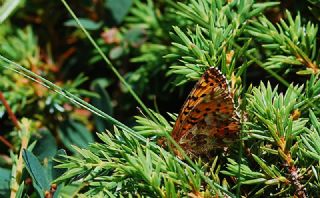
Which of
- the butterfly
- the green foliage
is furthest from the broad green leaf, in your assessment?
the butterfly

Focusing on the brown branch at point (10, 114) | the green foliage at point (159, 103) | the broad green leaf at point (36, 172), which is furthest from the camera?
the brown branch at point (10, 114)

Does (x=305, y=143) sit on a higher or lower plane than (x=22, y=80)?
lower

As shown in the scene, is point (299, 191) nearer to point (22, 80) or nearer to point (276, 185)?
point (276, 185)

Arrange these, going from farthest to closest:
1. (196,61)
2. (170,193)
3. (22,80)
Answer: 1. (22,80)
2. (196,61)
3. (170,193)

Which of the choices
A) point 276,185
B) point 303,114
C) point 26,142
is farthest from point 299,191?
point 26,142

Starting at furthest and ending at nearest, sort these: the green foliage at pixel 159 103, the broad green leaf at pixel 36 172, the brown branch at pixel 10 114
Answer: the brown branch at pixel 10 114 → the broad green leaf at pixel 36 172 → the green foliage at pixel 159 103

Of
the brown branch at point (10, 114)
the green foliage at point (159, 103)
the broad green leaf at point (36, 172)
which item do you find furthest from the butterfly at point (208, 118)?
the brown branch at point (10, 114)

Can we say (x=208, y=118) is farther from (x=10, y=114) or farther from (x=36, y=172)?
(x=10, y=114)

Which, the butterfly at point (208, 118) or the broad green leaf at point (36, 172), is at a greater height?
the broad green leaf at point (36, 172)

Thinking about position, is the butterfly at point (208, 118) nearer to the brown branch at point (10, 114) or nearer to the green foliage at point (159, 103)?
the green foliage at point (159, 103)

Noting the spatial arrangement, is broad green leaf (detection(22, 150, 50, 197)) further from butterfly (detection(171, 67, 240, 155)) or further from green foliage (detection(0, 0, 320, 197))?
butterfly (detection(171, 67, 240, 155))
